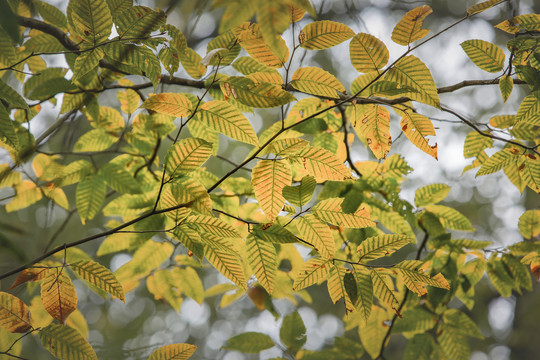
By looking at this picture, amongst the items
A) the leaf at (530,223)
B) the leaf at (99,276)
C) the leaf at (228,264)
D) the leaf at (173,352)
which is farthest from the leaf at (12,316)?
the leaf at (530,223)

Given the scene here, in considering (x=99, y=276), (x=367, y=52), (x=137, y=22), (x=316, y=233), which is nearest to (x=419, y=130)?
(x=367, y=52)

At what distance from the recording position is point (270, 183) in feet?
2.19

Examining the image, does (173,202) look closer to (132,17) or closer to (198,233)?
(198,233)

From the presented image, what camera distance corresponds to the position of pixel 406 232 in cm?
103

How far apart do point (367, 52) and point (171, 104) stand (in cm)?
39

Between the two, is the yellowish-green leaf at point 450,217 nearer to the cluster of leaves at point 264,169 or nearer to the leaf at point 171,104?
the cluster of leaves at point 264,169

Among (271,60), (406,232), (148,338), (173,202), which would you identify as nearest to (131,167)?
(173,202)

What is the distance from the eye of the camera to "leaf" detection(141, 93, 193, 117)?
67 centimetres

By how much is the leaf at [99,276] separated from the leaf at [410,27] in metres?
0.71

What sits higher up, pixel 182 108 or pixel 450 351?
pixel 182 108

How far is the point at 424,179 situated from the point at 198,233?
98.3 inches

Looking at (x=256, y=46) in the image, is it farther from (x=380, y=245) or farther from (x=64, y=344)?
(x=64, y=344)

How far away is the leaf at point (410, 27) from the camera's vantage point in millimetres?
688

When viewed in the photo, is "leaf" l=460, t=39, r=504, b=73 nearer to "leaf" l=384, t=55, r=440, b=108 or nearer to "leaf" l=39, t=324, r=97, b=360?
"leaf" l=384, t=55, r=440, b=108
